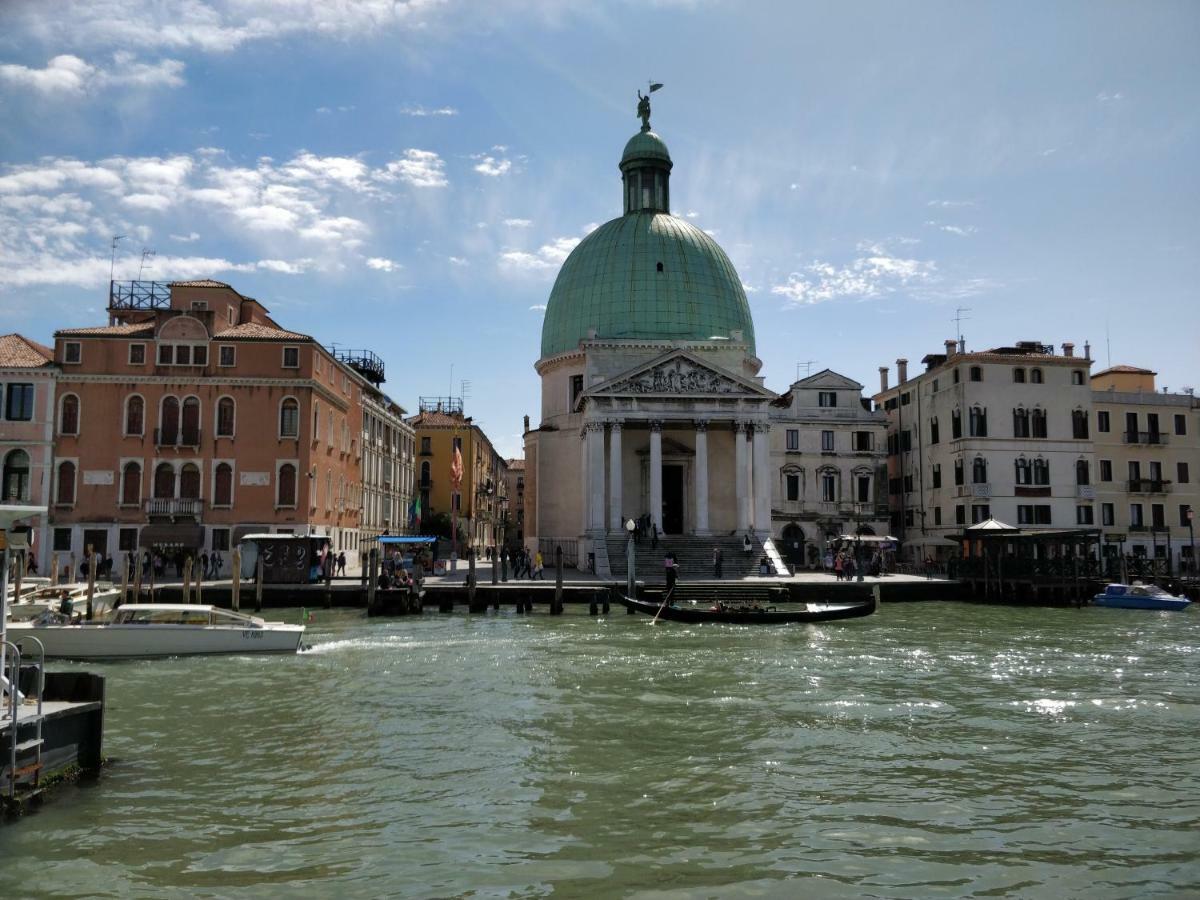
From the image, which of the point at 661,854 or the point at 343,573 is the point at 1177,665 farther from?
the point at 343,573

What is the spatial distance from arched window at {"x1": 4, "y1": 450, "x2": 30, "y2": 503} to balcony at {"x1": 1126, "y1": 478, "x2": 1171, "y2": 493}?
50442 mm

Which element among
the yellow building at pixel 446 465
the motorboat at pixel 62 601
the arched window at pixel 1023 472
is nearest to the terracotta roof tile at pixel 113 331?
the motorboat at pixel 62 601

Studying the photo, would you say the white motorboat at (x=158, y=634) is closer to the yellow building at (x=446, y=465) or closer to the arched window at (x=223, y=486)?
the arched window at (x=223, y=486)

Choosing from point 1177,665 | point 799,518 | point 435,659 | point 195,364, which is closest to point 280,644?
point 435,659

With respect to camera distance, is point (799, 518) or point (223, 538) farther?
point (799, 518)

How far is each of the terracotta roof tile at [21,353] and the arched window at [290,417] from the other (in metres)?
9.04

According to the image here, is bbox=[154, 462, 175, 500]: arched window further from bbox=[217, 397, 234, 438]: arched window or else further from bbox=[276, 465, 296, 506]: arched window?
bbox=[276, 465, 296, 506]: arched window

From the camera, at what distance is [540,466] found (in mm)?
51000

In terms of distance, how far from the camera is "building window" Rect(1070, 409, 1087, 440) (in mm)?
50250

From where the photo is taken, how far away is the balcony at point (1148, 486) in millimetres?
50500

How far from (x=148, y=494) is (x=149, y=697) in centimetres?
2499

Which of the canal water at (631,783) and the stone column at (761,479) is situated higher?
the stone column at (761,479)

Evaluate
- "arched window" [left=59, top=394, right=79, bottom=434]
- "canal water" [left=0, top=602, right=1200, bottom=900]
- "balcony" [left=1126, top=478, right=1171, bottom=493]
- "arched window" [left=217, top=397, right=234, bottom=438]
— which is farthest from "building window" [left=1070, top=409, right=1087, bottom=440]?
"arched window" [left=59, top=394, right=79, bottom=434]

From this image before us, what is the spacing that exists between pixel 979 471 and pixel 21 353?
43.0 m
